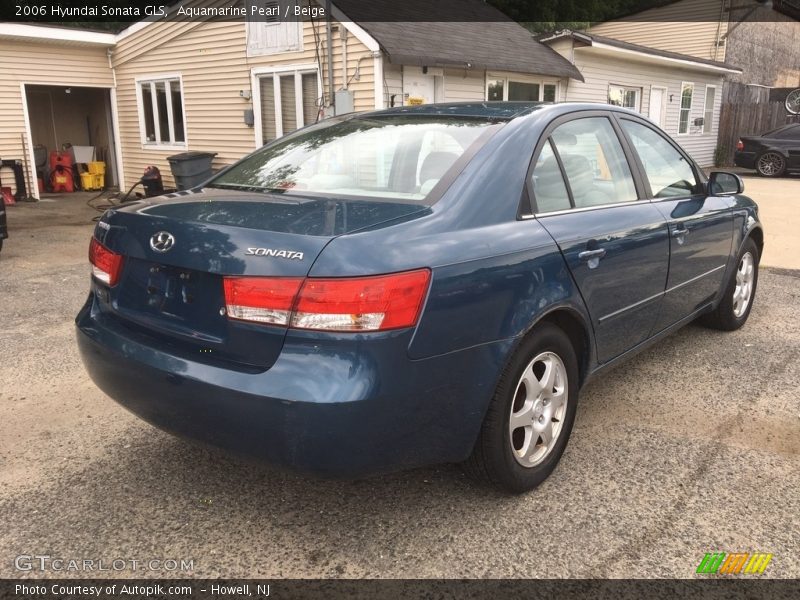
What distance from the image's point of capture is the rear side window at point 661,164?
369 centimetres

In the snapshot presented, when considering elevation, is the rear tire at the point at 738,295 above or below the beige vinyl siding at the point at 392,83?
below

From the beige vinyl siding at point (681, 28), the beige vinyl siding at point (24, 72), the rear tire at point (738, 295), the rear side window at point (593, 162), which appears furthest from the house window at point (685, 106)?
the rear side window at point (593, 162)

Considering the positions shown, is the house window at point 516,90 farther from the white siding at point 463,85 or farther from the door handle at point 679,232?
the door handle at point 679,232

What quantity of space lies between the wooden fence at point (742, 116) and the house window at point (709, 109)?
59 centimetres

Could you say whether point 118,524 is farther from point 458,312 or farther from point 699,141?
point 699,141

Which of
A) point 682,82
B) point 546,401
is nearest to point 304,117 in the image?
point 546,401

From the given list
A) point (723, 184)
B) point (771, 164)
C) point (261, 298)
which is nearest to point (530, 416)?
point (261, 298)

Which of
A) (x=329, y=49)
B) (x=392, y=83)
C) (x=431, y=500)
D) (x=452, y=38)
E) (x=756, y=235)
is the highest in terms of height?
(x=452, y=38)

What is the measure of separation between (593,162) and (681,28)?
24032 mm

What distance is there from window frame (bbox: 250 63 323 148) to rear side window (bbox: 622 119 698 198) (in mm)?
8419

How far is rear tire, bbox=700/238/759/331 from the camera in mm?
4688

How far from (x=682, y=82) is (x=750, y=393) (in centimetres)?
1782

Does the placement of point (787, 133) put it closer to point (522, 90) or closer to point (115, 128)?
point (522, 90)

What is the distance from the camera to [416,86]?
11109 millimetres
